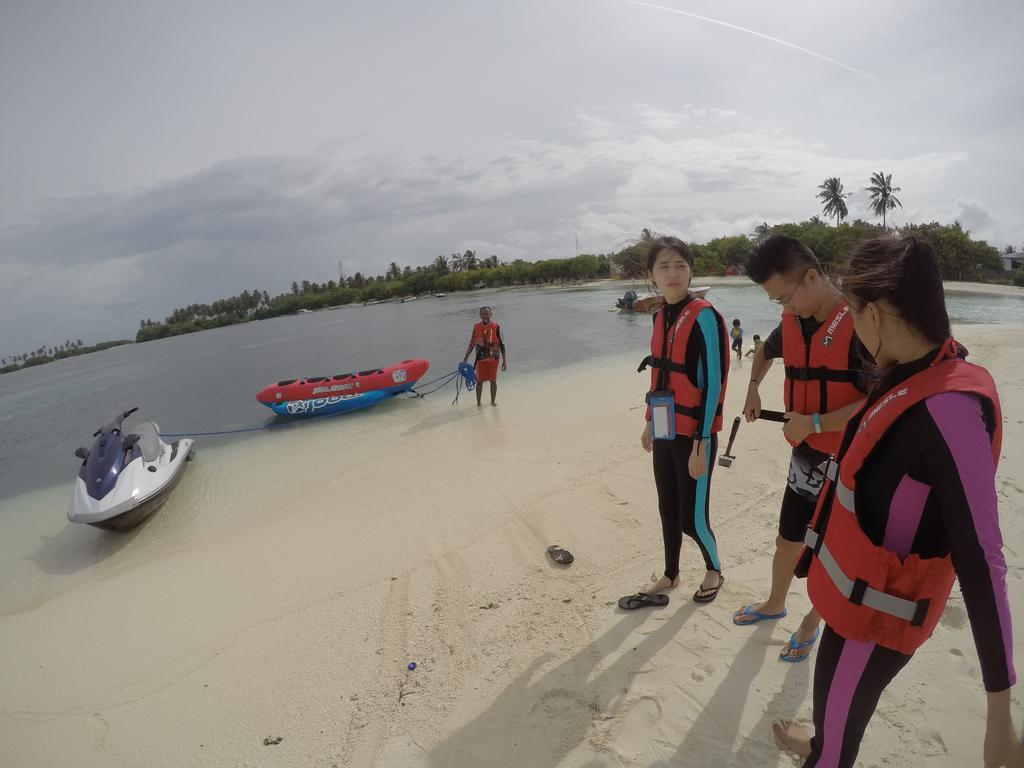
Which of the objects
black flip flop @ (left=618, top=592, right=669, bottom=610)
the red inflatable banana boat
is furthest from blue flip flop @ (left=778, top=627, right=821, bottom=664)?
the red inflatable banana boat

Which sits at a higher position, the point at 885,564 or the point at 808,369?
the point at 808,369

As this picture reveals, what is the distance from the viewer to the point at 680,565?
3.59 metres

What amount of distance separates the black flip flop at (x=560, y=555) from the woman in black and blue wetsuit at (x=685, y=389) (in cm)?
79

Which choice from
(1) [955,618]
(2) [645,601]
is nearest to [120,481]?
(2) [645,601]

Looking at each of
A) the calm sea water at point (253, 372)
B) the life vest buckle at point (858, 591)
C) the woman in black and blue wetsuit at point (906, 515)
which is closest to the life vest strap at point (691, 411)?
the woman in black and blue wetsuit at point (906, 515)

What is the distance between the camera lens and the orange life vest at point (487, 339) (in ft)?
31.6

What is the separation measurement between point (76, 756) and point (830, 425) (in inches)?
180

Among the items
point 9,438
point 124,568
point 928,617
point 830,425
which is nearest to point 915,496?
point 928,617

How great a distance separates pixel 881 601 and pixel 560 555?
8.97 feet

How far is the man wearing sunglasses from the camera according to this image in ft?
7.59

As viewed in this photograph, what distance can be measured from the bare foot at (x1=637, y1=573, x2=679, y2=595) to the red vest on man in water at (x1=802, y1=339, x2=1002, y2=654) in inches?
68.6

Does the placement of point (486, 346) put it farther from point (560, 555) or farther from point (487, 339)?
point (560, 555)

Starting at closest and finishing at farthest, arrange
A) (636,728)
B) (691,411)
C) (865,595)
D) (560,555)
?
(865,595)
(636,728)
(691,411)
(560,555)

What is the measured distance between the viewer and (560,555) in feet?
13.0
